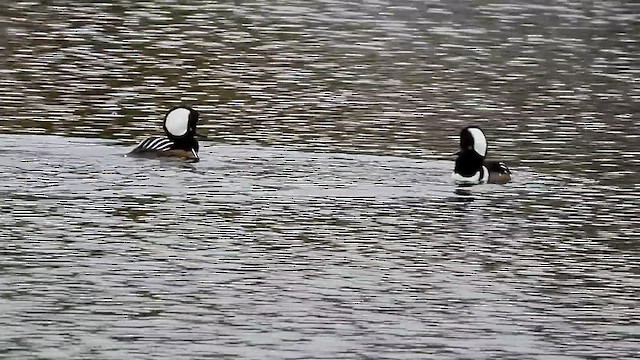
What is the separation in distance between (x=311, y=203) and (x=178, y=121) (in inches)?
136

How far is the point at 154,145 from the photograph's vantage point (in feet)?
62.9

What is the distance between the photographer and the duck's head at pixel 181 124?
19.4 metres

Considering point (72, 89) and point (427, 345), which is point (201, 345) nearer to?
point (427, 345)

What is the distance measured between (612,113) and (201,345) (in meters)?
14.7

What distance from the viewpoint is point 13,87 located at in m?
25.0

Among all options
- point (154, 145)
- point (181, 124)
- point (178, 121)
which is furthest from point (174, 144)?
point (178, 121)

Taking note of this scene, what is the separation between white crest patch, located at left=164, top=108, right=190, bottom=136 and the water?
41 centimetres

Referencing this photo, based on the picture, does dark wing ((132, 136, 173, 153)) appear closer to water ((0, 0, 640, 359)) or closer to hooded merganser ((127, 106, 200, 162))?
hooded merganser ((127, 106, 200, 162))

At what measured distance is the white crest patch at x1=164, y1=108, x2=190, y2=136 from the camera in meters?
19.5

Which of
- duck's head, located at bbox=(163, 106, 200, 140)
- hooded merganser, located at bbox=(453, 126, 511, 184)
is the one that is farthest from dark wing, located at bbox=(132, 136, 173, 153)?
hooded merganser, located at bbox=(453, 126, 511, 184)

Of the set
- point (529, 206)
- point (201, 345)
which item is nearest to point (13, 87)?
point (529, 206)

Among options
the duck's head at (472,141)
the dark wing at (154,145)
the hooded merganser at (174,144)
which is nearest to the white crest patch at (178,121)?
the hooded merganser at (174,144)

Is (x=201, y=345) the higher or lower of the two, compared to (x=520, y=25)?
higher

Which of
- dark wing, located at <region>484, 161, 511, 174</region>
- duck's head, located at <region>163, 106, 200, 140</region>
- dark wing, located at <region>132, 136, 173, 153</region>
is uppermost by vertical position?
duck's head, located at <region>163, 106, 200, 140</region>
